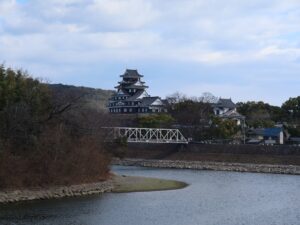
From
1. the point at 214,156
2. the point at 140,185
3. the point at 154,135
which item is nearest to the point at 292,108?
the point at 154,135

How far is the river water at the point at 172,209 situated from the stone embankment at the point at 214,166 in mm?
14634

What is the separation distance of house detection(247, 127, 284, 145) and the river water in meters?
32.7

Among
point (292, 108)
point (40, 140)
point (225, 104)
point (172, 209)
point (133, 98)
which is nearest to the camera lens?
point (172, 209)

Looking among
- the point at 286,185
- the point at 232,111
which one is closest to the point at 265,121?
the point at 232,111

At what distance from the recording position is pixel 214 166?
4931 centimetres

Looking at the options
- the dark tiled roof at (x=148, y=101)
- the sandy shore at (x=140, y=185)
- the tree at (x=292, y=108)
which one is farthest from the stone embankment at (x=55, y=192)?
the dark tiled roof at (x=148, y=101)

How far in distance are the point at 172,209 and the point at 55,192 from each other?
6590 mm

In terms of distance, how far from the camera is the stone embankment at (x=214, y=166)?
44656 millimetres

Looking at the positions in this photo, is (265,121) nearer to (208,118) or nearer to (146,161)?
(208,118)

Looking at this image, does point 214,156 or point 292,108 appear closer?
point 214,156

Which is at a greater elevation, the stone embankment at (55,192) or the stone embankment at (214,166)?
the stone embankment at (214,166)

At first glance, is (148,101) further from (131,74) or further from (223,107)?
(223,107)

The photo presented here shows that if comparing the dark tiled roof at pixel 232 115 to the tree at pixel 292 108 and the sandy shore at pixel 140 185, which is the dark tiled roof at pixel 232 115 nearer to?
the tree at pixel 292 108

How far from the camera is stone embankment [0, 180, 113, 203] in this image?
945 inches
